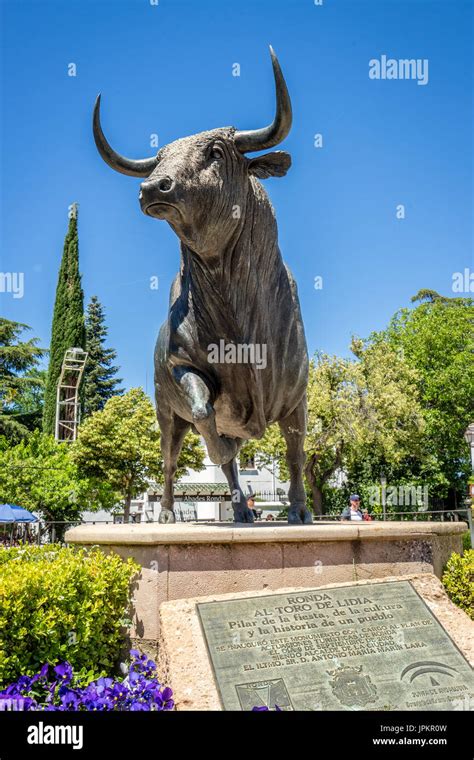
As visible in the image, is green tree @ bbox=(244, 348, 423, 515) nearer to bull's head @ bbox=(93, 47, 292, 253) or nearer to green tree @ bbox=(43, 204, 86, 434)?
green tree @ bbox=(43, 204, 86, 434)

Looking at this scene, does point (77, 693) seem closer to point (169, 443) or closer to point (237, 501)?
point (237, 501)

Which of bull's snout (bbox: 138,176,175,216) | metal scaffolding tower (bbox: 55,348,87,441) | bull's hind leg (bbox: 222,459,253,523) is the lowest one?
bull's hind leg (bbox: 222,459,253,523)

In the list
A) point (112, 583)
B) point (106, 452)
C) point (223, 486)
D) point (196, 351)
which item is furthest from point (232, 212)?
point (223, 486)

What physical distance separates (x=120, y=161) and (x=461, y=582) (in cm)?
409

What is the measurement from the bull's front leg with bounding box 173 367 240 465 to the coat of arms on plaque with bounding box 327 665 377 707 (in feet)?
5.80

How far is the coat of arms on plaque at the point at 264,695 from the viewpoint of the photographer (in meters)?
3.50

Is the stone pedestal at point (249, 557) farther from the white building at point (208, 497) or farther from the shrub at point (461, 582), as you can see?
the white building at point (208, 497)

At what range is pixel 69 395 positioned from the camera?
33562mm

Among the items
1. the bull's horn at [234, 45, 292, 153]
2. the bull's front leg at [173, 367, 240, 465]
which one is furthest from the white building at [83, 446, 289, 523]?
the bull's horn at [234, 45, 292, 153]

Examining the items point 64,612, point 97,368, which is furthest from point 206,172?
point 97,368

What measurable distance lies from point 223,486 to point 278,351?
92.0ft

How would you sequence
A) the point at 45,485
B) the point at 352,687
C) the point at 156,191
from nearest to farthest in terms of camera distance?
1. the point at 352,687
2. the point at 156,191
3. the point at 45,485

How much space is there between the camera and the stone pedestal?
14.2ft
